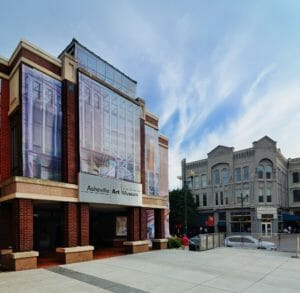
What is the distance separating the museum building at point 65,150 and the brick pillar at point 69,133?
→ 0.17 ft

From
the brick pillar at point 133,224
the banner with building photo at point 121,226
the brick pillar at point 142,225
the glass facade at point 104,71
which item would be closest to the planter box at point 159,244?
the brick pillar at point 142,225

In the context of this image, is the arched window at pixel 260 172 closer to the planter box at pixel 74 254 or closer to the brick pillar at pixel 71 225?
the planter box at pixel 74 254

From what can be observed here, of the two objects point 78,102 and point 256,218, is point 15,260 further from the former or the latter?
point 256,218

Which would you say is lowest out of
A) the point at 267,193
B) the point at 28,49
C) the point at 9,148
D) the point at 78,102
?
the point at 267,193

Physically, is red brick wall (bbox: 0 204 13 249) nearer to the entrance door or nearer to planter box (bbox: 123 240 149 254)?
planter box (bbox: 123 240 149 254)

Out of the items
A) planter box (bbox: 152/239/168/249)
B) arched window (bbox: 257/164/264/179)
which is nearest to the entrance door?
arched window (bbox: 257/164/264/179)

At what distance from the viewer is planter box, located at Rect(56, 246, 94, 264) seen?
16.3 meters

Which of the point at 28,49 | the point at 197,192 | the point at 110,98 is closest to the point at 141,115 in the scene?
the point at 110,98

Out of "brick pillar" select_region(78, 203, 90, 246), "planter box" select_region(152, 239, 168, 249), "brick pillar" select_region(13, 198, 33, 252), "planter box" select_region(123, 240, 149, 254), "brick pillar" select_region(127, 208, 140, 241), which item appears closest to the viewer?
"brick pillar" select_region(13, 198, 33, 252)

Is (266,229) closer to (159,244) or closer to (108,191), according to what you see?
(159,244)

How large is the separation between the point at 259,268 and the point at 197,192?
161 ft

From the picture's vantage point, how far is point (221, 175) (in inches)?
2370

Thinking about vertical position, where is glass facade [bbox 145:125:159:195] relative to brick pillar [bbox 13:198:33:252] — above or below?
above

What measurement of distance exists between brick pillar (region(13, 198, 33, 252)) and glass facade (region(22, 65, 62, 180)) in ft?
5.34
